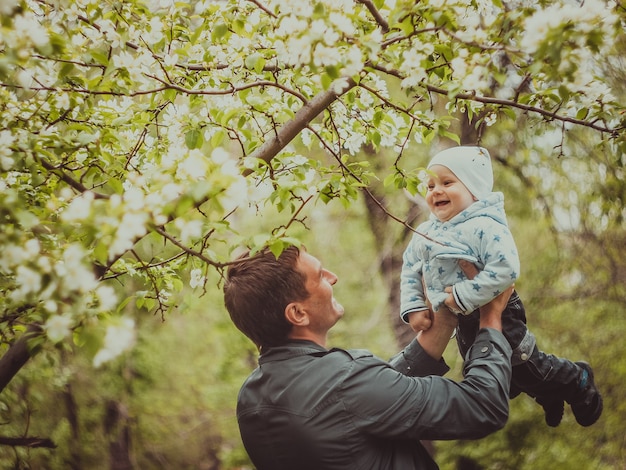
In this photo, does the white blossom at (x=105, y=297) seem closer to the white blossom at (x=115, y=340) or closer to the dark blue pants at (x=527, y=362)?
the white blossom at (x=115, y=340)

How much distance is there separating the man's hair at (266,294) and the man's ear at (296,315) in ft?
0.05

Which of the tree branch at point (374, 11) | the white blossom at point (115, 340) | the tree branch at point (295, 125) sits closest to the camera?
the white blossom at point (115, 340)

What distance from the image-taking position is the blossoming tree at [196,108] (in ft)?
4.88

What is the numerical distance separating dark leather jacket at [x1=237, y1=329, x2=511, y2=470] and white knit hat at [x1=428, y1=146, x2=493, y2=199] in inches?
24.7

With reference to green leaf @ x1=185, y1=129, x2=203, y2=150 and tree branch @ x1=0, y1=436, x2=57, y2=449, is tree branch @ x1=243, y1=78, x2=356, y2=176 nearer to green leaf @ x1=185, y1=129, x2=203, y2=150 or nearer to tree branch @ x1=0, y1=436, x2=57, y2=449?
green leaf @ x1=185, y1=129, x2=203, y2=150

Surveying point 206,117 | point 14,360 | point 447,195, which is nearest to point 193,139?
point 206,117

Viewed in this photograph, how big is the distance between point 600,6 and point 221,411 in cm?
1066

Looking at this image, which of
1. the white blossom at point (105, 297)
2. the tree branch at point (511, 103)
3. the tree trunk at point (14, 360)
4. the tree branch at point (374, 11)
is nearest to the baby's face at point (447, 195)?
the tree branch at point (511, 103)

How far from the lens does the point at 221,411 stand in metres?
11.2

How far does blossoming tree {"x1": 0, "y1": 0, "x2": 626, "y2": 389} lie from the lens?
1486mm

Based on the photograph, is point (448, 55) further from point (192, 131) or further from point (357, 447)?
point (357, 447)

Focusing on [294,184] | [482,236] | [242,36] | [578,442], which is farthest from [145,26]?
[578,442]

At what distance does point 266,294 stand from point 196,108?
3.10 feet

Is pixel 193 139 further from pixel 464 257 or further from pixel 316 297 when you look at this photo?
pixel 464 257
